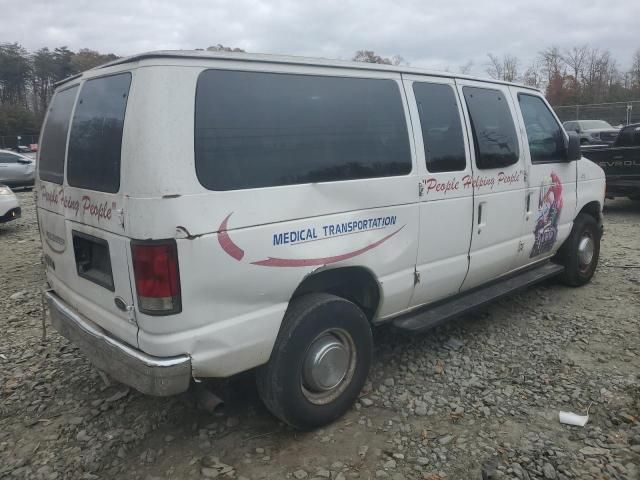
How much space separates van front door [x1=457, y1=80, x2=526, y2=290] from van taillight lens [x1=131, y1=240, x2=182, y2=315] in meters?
2.41

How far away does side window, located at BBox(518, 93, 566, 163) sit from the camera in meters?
4.67

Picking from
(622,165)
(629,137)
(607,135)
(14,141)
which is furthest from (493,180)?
(14,141)

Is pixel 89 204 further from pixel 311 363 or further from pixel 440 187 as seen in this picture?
pixel 440 187

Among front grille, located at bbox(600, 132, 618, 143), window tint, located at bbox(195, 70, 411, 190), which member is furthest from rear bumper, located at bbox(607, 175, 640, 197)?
front grille, located at bbox(600, 132, 618, 143)

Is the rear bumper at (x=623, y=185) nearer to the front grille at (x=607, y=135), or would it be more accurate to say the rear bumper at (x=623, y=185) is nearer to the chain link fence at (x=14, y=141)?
the front grille at (x=607, y=135)

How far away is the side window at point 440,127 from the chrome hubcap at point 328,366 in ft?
4.52

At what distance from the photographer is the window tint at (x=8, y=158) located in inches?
627

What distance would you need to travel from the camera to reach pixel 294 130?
2889 millimetres

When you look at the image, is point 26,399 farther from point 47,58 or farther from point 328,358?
point 47,58

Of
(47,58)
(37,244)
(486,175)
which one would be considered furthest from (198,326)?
(47,58)

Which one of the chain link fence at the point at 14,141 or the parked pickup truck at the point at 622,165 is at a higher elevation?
the chain link fence at the point at 14,141

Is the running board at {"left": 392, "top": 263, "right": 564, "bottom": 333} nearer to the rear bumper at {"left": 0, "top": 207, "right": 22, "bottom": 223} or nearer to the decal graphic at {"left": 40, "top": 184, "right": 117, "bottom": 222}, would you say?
the decal graphic at {"left": 40, "top": 184, "right": 117, "bottom": 222}

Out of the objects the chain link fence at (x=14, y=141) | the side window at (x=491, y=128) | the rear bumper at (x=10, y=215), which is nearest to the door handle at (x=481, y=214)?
the side window at (x=491, y=128)

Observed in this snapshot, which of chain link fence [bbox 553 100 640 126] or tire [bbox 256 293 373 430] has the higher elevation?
chain link fence [bbox 553 100 640 126]
